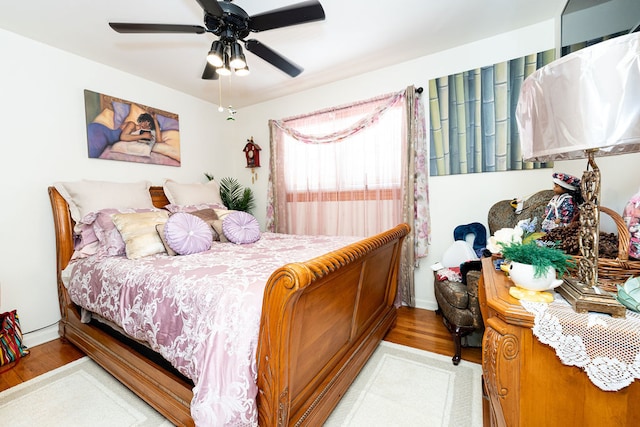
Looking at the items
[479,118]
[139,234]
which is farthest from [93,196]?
[479,118]

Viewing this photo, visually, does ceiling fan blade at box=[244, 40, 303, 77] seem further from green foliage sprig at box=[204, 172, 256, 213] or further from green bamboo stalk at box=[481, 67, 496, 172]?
green foliage sprig at box=[204, 172, 256, 213]

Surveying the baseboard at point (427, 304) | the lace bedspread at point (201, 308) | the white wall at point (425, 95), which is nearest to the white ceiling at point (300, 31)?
the white wall at point (425, 95)

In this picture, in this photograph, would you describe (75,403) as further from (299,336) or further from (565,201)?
(565,201)

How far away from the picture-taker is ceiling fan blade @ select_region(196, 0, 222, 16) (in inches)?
54.3

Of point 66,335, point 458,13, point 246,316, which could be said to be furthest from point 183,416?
point 458,13

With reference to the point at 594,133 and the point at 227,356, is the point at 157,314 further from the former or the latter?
the point at 594,133

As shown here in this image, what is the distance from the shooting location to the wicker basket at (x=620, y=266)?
2.90ft

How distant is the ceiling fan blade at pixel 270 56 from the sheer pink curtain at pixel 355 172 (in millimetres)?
1093

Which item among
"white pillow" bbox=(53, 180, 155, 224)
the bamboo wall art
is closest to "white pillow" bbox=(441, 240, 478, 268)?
the bamboo wall art

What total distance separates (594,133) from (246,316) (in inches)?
49.2

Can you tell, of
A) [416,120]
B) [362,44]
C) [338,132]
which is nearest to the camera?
[362,44]

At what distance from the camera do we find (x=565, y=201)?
1176 millimetres

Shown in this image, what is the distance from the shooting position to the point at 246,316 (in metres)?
1.05

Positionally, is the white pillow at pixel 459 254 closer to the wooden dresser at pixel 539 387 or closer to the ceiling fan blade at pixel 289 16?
the wooden dresser at pixel 539 387
